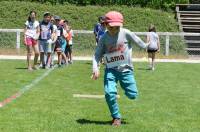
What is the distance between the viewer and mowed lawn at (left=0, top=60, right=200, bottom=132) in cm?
911

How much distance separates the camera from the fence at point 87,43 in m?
28.3

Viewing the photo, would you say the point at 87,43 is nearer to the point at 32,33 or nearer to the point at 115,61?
the point at 32,33

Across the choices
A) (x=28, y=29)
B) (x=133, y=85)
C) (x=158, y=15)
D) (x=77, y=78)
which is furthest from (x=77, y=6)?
(x=133, y=85)

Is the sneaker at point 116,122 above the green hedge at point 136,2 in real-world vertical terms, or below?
below

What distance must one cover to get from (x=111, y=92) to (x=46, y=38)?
10627 millimetres

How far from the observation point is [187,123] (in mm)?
9531

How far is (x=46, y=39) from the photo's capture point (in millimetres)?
19562

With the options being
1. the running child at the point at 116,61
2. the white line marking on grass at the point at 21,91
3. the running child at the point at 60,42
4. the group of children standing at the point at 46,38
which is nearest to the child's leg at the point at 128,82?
the running child at the point at 116,61

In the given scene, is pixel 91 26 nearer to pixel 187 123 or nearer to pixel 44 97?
pixel 44 97

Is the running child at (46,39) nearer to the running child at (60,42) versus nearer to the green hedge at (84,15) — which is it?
the running child at (60,42)

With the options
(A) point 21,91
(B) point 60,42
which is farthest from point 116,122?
(B) point 60,42

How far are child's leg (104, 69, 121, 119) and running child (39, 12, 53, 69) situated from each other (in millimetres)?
A: 10022

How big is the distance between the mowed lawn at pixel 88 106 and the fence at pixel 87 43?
407 inches

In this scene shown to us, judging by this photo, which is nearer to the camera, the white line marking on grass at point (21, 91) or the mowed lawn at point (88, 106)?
the mowed lawn at point (88, 106)
